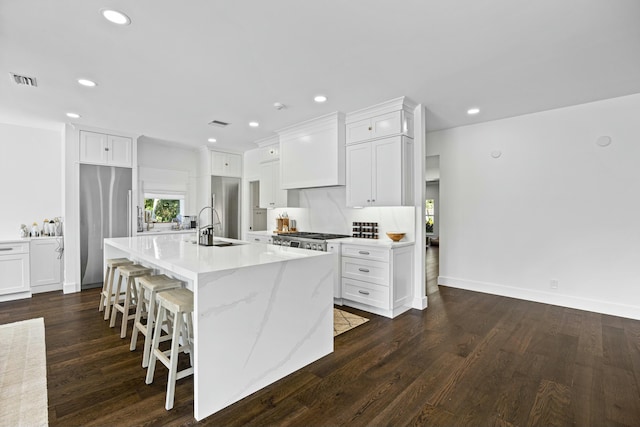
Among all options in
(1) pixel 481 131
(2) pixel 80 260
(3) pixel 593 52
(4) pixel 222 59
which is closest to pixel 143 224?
(2) pixel 80 260

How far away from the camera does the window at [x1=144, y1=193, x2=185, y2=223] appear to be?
605 centimetres

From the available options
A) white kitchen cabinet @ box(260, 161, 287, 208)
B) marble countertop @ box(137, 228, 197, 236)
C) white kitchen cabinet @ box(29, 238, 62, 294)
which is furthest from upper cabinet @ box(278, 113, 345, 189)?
white kitchen cabinet @ box(29, 238, 62, 294)

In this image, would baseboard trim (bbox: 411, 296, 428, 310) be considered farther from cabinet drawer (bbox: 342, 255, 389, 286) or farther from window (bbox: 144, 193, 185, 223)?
window (bbox: 144, 193, 185, 223)

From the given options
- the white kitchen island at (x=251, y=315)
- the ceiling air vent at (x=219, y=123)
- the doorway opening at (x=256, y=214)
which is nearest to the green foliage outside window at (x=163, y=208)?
the doorway opening at (x=256, y=214)

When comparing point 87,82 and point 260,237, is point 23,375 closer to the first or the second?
point 87,82

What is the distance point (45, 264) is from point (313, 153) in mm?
4484

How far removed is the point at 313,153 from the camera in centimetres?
466

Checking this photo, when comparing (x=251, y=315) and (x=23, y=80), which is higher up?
(x=23, y=80)

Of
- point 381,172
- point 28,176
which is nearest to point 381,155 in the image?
point 381,172

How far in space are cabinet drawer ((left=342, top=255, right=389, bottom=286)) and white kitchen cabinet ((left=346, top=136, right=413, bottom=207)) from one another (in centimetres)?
79

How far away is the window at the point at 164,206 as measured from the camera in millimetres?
6055

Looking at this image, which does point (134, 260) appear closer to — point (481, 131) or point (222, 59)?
point (222, 59)

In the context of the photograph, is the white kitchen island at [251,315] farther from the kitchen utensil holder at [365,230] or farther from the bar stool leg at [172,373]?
the kitchen utensil holder at [365,230]

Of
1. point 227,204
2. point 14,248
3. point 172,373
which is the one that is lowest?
point 172,373
